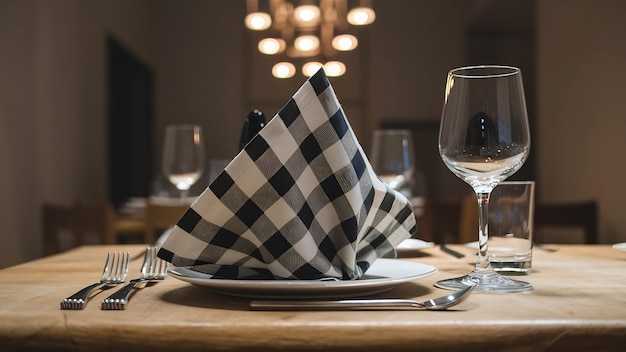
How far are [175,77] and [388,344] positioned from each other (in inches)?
267

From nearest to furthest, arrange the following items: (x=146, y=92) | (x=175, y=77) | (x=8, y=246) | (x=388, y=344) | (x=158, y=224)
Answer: (x=388, y=344)
(x=158, y=224)
(x=8, y=246)
(x=146, y=92)
(x=175, y=77)

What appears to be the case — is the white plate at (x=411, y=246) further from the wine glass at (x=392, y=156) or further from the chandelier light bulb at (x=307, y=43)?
the chandelier light bulb at (x=307, y=43)

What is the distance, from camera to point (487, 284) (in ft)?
2.20

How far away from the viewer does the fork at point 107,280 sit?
565 mm

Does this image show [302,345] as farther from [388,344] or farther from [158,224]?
[158,224]

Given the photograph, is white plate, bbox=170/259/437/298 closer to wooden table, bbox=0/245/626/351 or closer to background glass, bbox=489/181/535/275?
wooden table, bbox=0/245/626/351

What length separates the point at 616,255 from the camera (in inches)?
40.4

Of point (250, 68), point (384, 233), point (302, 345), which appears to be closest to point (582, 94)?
point (384, 233)

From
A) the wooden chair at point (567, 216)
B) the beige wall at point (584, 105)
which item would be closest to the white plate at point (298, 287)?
the wooden chair at point (567, 216)

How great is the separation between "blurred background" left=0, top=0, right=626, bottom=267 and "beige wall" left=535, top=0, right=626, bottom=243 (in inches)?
0.4

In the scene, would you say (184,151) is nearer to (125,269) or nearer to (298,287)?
(125,269)

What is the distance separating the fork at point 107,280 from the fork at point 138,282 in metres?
0.02

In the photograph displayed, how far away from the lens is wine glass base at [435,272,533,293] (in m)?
0.65

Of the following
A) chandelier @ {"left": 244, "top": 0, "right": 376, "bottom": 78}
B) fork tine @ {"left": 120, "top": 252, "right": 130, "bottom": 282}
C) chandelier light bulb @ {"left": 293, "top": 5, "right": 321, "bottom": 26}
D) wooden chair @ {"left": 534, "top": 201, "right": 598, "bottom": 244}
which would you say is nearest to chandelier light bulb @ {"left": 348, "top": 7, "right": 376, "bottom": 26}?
chandelier @ {"left": 244, "top": 0, "right": 376, "bottom": 78}
